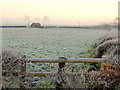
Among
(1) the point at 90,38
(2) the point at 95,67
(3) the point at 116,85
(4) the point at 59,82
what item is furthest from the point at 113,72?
(1) the point at 90,38

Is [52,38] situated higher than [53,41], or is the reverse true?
[52,38]

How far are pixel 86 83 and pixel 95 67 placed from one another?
130cm

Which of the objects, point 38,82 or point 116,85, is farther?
point 38,82

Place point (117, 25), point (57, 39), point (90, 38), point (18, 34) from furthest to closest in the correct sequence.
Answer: point (90, 38), point (57, 39), point (18, 34), point (117, 25)

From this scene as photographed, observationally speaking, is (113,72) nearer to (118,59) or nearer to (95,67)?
(118,59)

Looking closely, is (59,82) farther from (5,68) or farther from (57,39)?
(57,39)

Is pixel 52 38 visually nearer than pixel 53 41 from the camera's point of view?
No

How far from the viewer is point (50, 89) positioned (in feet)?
11.6

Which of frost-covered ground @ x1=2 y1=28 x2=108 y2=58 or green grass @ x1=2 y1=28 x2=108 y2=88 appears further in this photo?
frost-covered ground @ x1=2 y1=28 x2=108 y2=58

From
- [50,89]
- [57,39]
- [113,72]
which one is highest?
[57,39]

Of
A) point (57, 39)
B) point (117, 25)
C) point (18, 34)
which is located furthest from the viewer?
point (57, 39)

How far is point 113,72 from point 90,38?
270 inches

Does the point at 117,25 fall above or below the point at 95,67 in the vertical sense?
above

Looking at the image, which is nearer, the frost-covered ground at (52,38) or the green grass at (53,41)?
the green grass at (53,41)
